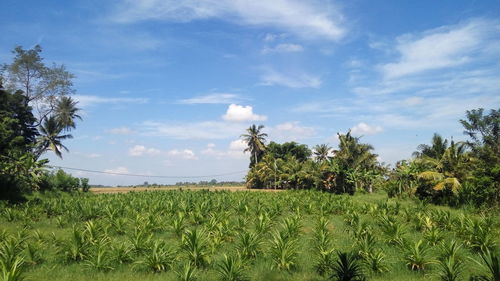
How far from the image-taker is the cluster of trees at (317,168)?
155 feet

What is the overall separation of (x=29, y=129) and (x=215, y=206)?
3415 cm

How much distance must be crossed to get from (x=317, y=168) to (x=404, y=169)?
1567 centimetres

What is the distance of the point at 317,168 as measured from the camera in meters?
50.8

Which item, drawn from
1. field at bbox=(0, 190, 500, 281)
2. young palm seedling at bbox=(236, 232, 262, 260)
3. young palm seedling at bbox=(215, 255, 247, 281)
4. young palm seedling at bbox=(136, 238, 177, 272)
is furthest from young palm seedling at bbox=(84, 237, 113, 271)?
young palm seedling at bbox=(236, 232, 262, 260)

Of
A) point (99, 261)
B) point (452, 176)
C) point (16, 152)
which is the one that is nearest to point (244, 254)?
point (99, 261)

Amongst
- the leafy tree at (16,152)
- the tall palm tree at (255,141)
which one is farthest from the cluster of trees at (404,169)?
the leafy tree at (16,152)

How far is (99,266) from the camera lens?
10984 millimetres

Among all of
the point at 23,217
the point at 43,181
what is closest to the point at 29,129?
the point at 43,181

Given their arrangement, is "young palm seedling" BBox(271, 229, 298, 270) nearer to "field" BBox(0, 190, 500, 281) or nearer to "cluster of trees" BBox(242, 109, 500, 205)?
"field" BBox(0, 190, 500, 281)

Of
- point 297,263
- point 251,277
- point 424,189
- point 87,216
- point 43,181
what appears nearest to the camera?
point 251,277

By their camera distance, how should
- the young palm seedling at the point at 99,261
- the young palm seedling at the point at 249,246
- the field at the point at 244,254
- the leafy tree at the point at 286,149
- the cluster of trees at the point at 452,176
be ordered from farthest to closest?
the leafy tree at the point at 286,149, the cluster of trees at the point at 452,176, the young palm seedling at the point at 249,246, the young palm seedling at the point at 99,261, the field at the point at 244,254

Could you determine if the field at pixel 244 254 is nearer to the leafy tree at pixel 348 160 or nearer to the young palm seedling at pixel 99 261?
the young palm seedling at pixel 99 261

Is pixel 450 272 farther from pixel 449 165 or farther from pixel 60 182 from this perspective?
pixel 60 182

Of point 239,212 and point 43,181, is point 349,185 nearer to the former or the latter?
point 239,212
